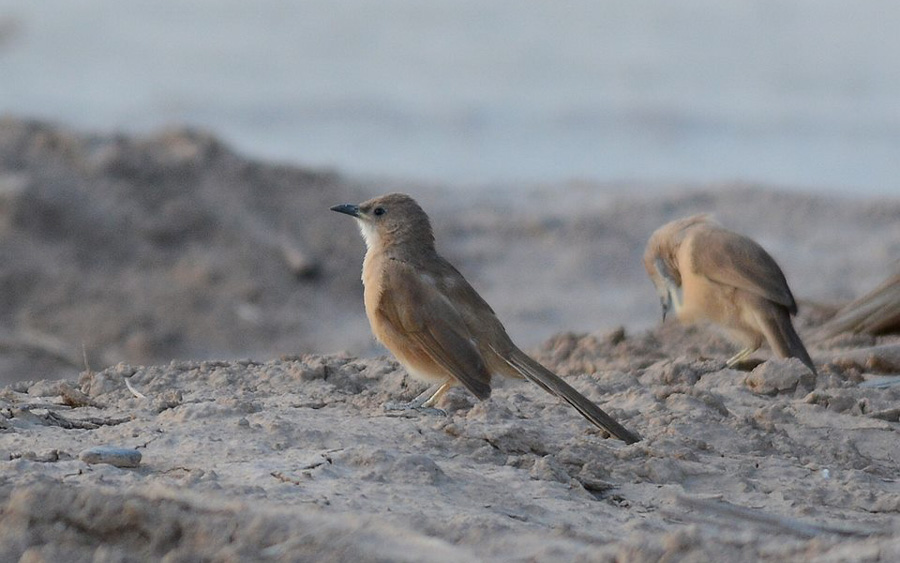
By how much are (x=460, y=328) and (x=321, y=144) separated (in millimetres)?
13687

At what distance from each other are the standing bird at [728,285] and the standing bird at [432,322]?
1.64 meters

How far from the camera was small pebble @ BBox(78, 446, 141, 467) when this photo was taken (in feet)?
15.5

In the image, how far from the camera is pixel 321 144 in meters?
19.8

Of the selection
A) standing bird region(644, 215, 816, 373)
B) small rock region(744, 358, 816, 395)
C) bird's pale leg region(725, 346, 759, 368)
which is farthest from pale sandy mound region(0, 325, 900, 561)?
standing bird region(644, 215, 816, 373)

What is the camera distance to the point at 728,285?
806cm

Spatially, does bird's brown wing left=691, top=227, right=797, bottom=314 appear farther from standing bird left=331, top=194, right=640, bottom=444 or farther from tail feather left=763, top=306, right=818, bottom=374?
standing bird left=331, top=194, right=640, bottom=444

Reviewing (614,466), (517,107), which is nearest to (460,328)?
(614,466)

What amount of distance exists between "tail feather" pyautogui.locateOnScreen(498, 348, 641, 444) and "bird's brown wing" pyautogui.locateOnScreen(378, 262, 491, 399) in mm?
159

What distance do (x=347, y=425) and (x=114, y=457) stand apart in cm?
97

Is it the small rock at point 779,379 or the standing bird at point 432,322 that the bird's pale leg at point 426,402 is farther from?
the small rock at point 779,379

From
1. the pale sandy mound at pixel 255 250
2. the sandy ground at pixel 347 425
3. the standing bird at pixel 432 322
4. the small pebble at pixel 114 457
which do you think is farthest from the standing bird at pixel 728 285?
the small pebble at pixel 114 457

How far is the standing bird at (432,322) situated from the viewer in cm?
618

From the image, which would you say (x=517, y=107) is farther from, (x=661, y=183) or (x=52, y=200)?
(x=52, y=200)

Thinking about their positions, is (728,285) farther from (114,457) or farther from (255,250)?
(255,250)
